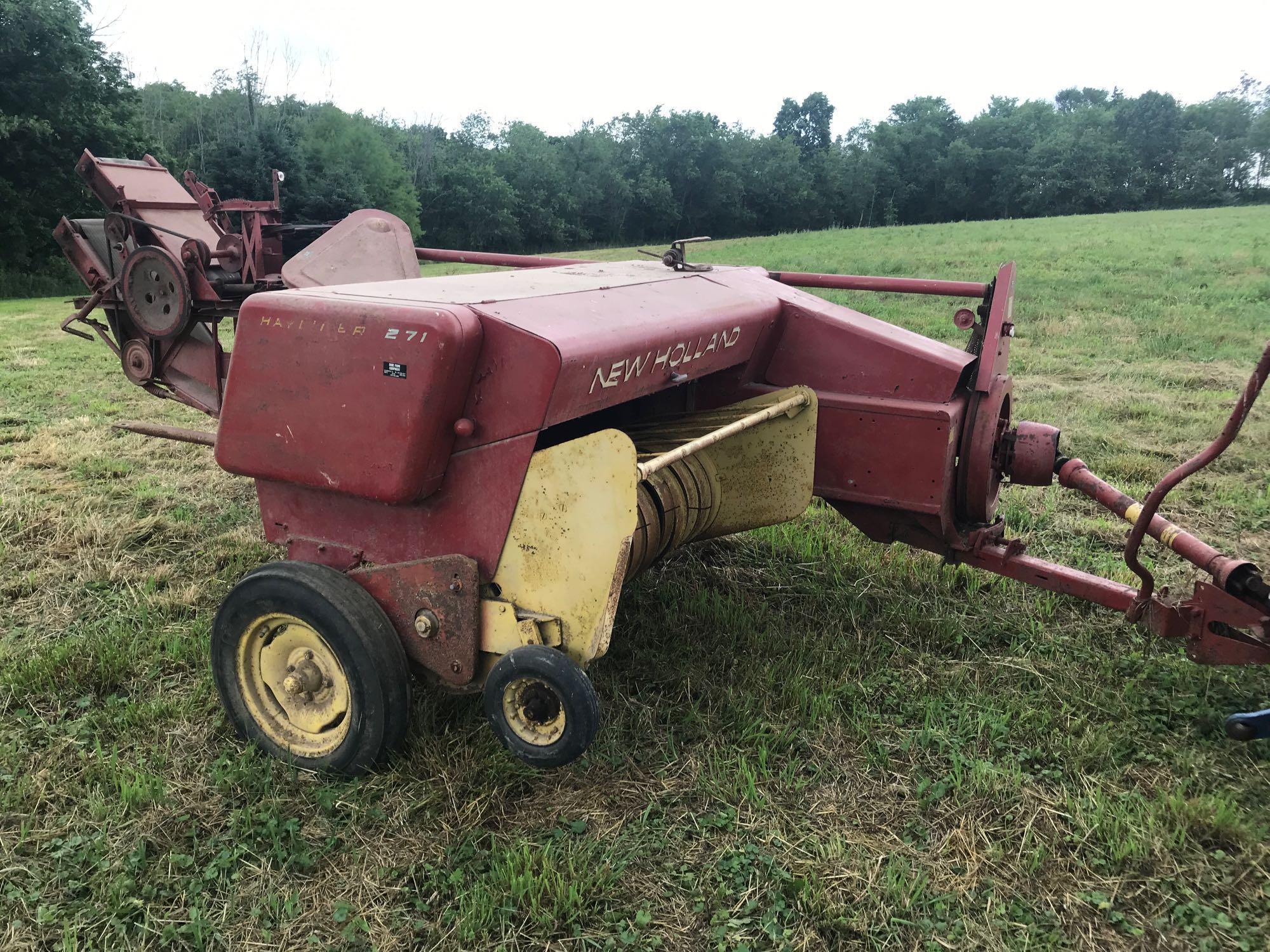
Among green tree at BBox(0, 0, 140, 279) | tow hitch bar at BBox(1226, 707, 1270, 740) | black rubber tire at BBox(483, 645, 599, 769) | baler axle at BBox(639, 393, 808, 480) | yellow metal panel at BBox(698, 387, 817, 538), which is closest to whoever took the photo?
black rubber tire at BBox(483, 645, 599, 769)

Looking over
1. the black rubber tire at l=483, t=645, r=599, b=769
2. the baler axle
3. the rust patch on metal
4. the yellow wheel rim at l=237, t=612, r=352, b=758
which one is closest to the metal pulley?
the baler axle

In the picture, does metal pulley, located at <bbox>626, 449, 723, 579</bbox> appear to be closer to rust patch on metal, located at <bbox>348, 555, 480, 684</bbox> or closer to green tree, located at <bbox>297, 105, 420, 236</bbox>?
rust patch on metal, located at <bbox>348, 555, 480, 684</bbox>

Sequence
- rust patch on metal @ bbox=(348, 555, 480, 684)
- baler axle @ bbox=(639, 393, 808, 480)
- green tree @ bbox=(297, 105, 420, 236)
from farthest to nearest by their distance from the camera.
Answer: green tree @ bbox=(297, 105, 420, 236) → rust patch on metal @ bbox=(348, 555, 480, 684) → baler axle @ bbox=(639, 393, 808, 480)

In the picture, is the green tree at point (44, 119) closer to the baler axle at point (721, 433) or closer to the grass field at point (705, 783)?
the grass field at point (705, 783)

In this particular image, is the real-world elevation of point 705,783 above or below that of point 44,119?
below

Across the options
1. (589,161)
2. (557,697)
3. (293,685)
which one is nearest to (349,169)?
(589,161)

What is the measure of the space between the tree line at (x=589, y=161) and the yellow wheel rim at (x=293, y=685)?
848 inches

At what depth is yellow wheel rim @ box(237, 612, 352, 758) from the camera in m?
2.51

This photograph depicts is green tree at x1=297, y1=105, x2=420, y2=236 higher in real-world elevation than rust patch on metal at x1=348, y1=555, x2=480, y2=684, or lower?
higher

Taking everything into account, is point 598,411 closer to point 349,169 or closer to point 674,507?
point 674,507

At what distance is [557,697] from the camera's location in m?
2.12

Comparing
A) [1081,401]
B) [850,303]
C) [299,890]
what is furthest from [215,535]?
[850,303]

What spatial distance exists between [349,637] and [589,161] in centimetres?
5069

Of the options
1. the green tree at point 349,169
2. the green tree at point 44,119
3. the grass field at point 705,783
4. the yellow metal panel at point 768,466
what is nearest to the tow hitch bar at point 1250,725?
the grass field at point 705,783
